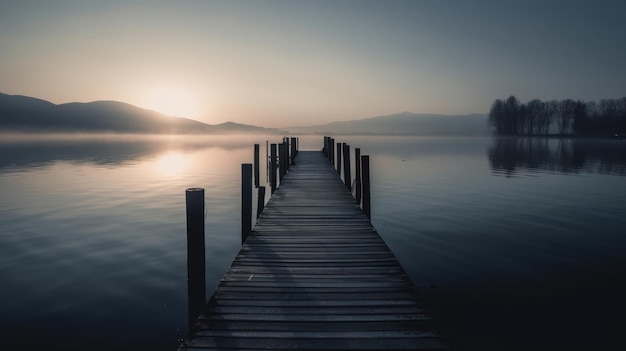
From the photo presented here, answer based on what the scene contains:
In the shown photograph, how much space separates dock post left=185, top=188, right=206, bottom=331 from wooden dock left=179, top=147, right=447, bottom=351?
0.94ft

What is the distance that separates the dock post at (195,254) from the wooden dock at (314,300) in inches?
11.3

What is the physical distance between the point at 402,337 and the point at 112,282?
→ 276 inches

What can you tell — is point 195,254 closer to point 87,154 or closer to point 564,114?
point 87,154

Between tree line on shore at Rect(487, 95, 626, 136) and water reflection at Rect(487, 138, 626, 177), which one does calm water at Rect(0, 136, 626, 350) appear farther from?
tree line on shore at Rect(487, 95, 626, 136)

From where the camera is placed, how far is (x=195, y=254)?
473 centimetres

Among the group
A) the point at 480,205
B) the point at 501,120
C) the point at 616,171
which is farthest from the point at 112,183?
the point at 501,120

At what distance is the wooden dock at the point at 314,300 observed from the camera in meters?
3.69

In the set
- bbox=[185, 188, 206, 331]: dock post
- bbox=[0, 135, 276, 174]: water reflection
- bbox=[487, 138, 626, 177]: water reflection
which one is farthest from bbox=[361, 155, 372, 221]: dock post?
bbox=[0, 135, 276, 174]: water reflection

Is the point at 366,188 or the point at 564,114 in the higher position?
the point at 564,114

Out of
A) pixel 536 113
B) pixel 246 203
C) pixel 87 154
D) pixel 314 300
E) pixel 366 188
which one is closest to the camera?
pixel 314 300

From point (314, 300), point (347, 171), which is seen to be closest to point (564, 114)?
point (347, 171)

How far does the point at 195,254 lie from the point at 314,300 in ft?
5.55

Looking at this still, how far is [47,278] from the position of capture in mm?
8211

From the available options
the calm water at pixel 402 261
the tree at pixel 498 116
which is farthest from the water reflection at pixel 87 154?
the tree at pixel 498 116
